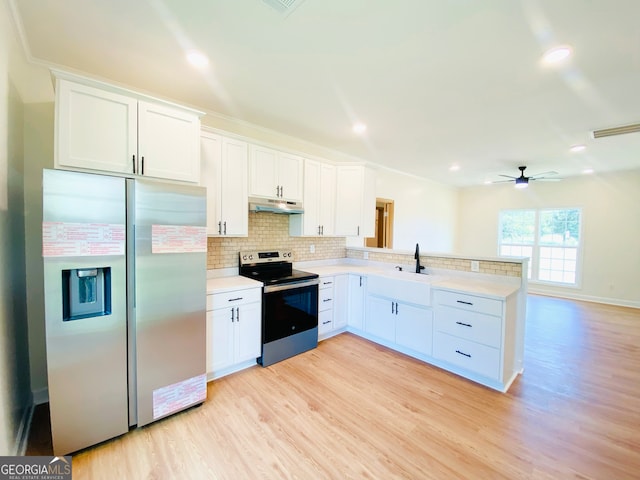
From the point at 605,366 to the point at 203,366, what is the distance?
14.0 feet

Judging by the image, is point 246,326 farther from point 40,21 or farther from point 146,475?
point 40,21

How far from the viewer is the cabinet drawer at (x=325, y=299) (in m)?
3.39

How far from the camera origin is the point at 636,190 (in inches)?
211

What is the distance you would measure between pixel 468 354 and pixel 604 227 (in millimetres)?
5778

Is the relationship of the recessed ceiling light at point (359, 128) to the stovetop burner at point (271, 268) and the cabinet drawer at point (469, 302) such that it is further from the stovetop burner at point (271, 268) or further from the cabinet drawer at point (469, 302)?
the cabinet drawer at point (469, 302)

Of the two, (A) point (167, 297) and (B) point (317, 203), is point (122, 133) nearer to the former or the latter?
(A) point (167, 297)

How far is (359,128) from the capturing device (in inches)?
137

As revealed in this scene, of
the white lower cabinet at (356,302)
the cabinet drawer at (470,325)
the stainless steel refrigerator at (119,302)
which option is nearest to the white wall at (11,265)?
the stainless steel refrigerator at (119,302)

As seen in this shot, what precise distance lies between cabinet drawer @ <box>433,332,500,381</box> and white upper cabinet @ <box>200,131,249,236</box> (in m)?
2.43

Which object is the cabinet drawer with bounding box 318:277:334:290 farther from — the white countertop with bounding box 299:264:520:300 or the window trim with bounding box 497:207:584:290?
the window trim with bounding box 497:207:584:290

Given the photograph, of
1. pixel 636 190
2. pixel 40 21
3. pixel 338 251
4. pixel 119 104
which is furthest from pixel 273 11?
pixel 636 190

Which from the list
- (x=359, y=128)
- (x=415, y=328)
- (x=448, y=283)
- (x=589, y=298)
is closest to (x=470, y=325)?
(x=448, y=283)

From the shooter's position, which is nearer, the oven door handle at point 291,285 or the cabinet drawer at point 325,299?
the oven door handle at point 291,285

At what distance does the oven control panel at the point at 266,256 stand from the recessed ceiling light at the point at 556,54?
3116 millimetres
